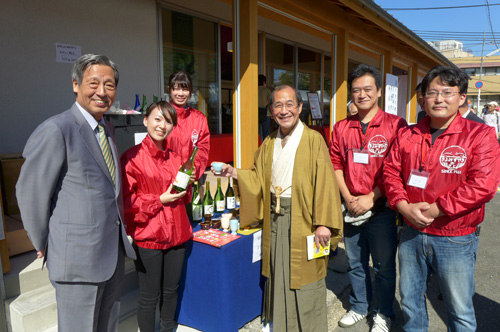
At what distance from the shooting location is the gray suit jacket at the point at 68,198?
4.90ft

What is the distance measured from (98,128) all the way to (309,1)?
4408 mm

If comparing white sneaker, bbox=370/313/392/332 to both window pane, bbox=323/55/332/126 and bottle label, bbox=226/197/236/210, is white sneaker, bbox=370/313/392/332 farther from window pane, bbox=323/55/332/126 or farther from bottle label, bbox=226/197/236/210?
window pane, bbox=323/55/332/126

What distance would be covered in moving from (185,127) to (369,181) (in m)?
1.66

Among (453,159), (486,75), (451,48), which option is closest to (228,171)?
(453,159)

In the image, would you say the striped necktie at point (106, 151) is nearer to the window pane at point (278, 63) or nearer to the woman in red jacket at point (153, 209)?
the woman in red jacket at point (153, 209)

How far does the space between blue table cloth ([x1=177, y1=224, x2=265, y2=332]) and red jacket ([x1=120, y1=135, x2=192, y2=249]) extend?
46 cm

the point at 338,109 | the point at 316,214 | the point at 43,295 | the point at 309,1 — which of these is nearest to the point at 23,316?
the point at 43,295

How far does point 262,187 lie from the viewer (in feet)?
8.34

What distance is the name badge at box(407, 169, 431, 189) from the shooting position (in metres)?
2.09

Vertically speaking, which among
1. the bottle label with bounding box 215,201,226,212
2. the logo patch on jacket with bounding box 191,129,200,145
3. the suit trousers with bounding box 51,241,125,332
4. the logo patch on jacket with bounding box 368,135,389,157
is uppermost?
the logo patch on jacket with bounding box 191,129,200,145

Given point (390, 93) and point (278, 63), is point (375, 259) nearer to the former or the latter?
point (390, 93)

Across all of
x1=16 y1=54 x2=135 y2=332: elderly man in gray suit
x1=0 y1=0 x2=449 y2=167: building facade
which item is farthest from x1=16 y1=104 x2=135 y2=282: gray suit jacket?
x1=0 y1=0 x2=449 y2=167: building facade

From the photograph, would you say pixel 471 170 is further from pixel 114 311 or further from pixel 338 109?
pixel 338 109

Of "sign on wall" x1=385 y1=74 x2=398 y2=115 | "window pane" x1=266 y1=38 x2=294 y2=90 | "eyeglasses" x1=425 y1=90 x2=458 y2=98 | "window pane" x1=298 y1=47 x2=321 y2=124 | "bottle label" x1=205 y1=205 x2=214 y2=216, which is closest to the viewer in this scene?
"eyeglasses" x1=425 y1=90 x2=458 y2=98
